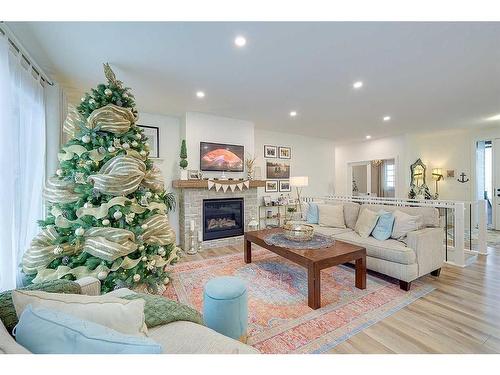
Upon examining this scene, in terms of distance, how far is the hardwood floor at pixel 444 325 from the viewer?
1.58 meters

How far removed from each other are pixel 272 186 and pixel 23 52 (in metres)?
4.57

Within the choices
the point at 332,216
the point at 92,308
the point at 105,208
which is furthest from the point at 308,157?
the point at 92,308

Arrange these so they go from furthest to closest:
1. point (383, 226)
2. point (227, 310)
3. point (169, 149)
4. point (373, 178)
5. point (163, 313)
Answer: point (373, 178), point (169, 149), point (383, 226), point (227, 310), point (163, 313)

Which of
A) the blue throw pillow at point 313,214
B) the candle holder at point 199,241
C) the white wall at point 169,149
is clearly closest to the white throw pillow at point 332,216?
the blue throw pillow at point 313,214

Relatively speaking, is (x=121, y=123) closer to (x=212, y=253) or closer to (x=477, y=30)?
(x=212, y=253)

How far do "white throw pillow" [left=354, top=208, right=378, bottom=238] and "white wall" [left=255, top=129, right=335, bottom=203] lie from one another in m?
2.53

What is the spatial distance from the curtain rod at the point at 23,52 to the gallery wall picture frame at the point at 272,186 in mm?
4173

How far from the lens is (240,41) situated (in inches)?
78.5

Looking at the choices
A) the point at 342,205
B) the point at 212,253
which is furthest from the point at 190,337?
the point at 342,205

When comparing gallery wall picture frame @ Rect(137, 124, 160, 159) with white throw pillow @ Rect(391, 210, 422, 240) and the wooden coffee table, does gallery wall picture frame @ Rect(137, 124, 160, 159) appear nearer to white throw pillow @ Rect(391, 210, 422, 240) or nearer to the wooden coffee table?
the wooden coffee table

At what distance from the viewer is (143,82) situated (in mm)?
2852

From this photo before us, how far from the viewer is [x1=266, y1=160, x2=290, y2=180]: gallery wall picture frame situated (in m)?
5.50

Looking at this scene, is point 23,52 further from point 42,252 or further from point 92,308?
point 92,308

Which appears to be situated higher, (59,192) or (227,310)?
(59,192)
